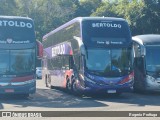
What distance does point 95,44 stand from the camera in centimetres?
1756

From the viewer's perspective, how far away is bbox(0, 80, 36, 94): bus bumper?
1722cm

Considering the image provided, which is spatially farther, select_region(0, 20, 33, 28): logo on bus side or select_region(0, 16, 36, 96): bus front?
select_region(0, 20, 33, 28): logo on bus side

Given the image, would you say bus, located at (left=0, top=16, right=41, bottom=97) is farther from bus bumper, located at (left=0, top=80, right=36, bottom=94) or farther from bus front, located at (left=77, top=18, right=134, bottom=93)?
bus front, located at (left=77, top=18, right=134, bottom=93)

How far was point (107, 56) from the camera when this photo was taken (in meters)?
17.7

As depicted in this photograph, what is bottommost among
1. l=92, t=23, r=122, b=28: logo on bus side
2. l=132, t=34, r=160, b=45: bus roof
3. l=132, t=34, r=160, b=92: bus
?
l=132, t=34, r=160, b=92: bus

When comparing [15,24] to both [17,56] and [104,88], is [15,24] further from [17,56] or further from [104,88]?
[104,88]

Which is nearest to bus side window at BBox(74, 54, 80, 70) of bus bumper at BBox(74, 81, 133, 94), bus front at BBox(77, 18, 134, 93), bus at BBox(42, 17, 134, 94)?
bus at BBox(42, 17, 134, 94)

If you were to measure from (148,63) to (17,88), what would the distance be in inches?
276

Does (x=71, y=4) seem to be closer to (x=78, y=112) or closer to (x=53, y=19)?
(x=53, y=19)

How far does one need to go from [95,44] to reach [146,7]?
14.7 meters

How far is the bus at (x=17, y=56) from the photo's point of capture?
17359mm

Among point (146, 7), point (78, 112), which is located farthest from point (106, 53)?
point (146, 7)

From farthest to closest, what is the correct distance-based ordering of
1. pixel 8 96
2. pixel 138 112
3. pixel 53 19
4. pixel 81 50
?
pixel 53 19, pixel 8 96, pixel 81 50, pixel 138 112

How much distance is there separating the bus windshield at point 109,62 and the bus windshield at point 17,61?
9.13 ft
